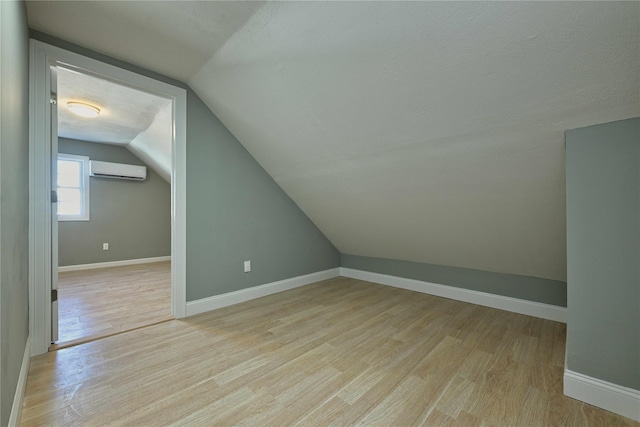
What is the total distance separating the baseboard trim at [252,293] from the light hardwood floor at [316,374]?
0.13m

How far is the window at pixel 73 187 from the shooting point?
4.33 metres

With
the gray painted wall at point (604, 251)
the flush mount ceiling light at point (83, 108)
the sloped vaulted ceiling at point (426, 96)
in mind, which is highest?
the flush mount ceiling light at point (83, 108)

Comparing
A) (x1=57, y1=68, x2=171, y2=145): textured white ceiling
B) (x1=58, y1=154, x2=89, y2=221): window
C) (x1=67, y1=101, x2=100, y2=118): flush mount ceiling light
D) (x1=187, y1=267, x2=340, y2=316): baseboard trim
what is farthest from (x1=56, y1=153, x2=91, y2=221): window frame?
(x1=187, y1=267, x2=340, y2=316): baseboard trim

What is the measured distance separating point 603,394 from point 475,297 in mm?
1440

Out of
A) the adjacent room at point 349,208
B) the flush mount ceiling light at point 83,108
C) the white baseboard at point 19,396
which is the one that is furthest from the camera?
the flush mount ceiling light at point 83,108

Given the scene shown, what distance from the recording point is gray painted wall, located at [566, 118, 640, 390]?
124cm

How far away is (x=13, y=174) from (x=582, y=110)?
265 centimetres

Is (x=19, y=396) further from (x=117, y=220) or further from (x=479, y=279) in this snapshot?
(x=117, y=220)

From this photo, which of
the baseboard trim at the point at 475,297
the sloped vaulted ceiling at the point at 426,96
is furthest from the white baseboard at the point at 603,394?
the baseboard trim at the point at 475,297

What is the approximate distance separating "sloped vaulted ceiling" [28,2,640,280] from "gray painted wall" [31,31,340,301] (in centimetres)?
16

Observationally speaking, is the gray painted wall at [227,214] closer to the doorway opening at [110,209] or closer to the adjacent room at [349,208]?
the adjacent room at [349,208]

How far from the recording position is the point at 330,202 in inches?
117

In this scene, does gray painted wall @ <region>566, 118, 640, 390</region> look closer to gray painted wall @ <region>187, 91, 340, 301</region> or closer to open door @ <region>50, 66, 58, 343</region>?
gray painted wall @ <region>187, 91, 340, 301</region>

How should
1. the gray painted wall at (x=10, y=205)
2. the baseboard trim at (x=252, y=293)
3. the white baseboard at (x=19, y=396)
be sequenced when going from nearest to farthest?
the gray painted wall at (x=10, y=205)
the white baseboard at (x=19, y=396)
the baseboard trim at (x=252, y=293)
